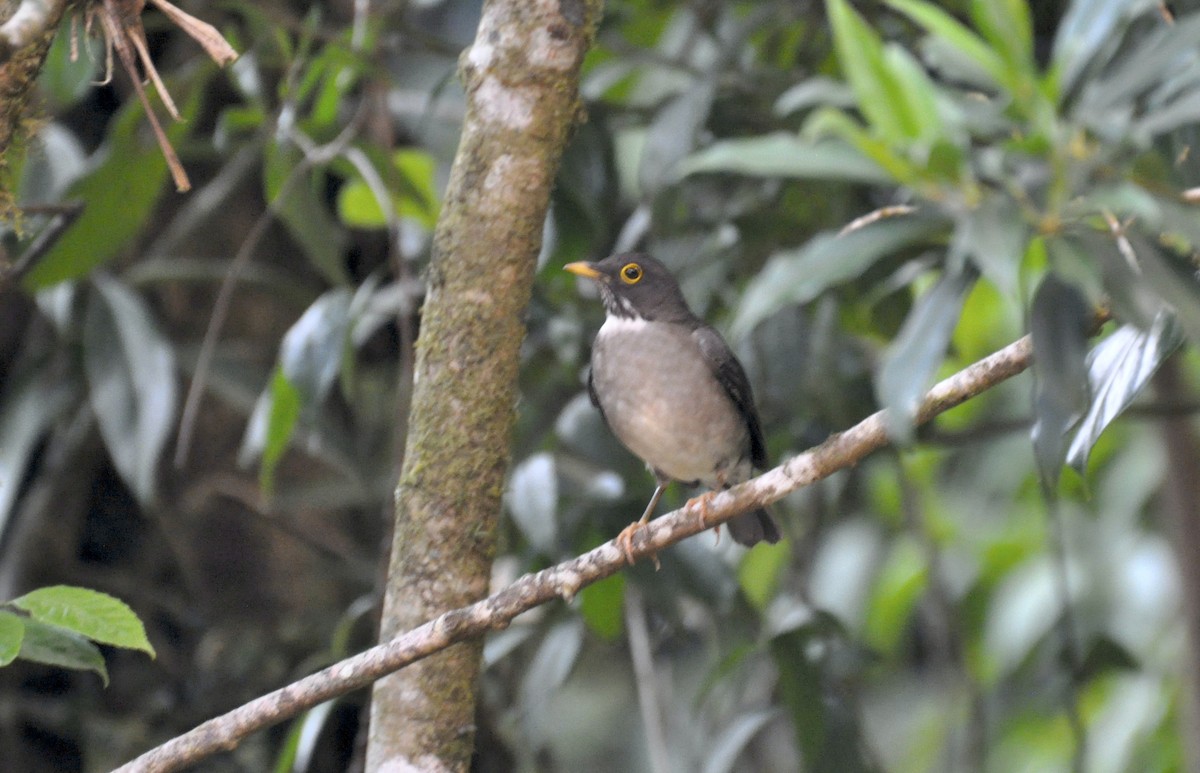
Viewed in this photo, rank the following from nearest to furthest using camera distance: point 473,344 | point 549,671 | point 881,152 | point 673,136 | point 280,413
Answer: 1. point 881,152
2. point 473,344
3. point 280,413
4. point 673,136
5. point 549,671

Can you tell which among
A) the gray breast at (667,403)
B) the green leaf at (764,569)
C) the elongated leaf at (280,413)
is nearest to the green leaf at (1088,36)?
the gray breast at (667,403)

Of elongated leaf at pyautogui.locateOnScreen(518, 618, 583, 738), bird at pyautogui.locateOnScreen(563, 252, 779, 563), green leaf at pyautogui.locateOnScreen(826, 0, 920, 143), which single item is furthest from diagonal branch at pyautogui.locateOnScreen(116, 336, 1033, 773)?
elongated leaf at pyautogui.locateOnScreen(518, 618, 583, 738)

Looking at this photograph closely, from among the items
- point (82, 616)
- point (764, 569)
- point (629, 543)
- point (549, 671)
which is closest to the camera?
point (82, 616)

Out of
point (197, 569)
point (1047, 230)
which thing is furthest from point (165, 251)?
point (1047, 230)

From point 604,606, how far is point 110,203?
2.27 meters

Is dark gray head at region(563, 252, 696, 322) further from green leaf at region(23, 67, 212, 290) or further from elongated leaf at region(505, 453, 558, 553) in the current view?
green leaf at region(23, 67, 212, 290)

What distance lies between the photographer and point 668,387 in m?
4.34

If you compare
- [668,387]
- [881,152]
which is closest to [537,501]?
[668,387]

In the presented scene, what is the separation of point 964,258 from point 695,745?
2880mm

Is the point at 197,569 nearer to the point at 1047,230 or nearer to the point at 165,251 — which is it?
the point at 165,251

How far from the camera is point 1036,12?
15.3 feet

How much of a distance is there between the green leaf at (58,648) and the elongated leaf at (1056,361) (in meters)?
2.02

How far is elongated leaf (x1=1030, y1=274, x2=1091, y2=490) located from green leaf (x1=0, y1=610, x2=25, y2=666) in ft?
6.64

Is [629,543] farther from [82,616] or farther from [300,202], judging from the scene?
[300,202]
